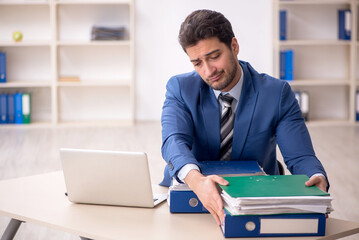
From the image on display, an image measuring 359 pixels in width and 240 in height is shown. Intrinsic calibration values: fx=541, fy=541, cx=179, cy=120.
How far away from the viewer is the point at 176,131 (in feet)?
6.16

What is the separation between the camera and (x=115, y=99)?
6.38 meters

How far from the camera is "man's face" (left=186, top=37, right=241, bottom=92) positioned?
1.82 metres

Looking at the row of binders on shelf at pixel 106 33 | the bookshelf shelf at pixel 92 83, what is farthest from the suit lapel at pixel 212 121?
the row of binders on shelf at pixel 106 33

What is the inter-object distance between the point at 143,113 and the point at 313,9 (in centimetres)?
232

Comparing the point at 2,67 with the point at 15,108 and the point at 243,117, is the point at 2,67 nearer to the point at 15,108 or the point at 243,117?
the point at 15,108

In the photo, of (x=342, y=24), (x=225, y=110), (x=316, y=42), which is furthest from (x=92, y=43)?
(x=225, y=110)

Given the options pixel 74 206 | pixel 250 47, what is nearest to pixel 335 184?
pixel 74 206

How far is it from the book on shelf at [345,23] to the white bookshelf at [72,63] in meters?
2.38

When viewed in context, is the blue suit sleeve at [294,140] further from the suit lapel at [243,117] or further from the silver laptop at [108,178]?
the silver laptop at [108,178]

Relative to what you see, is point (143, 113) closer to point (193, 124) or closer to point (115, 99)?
point (115, 99)

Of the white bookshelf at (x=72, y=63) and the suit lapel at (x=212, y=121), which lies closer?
the suit lapel at (x=212, y=121)

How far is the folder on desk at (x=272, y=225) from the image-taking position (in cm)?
136

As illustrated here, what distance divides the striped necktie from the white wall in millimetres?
4335

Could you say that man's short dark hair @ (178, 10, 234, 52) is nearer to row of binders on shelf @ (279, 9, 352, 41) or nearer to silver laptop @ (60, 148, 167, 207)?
silver laptop @ (60, 148, 167, 207)
